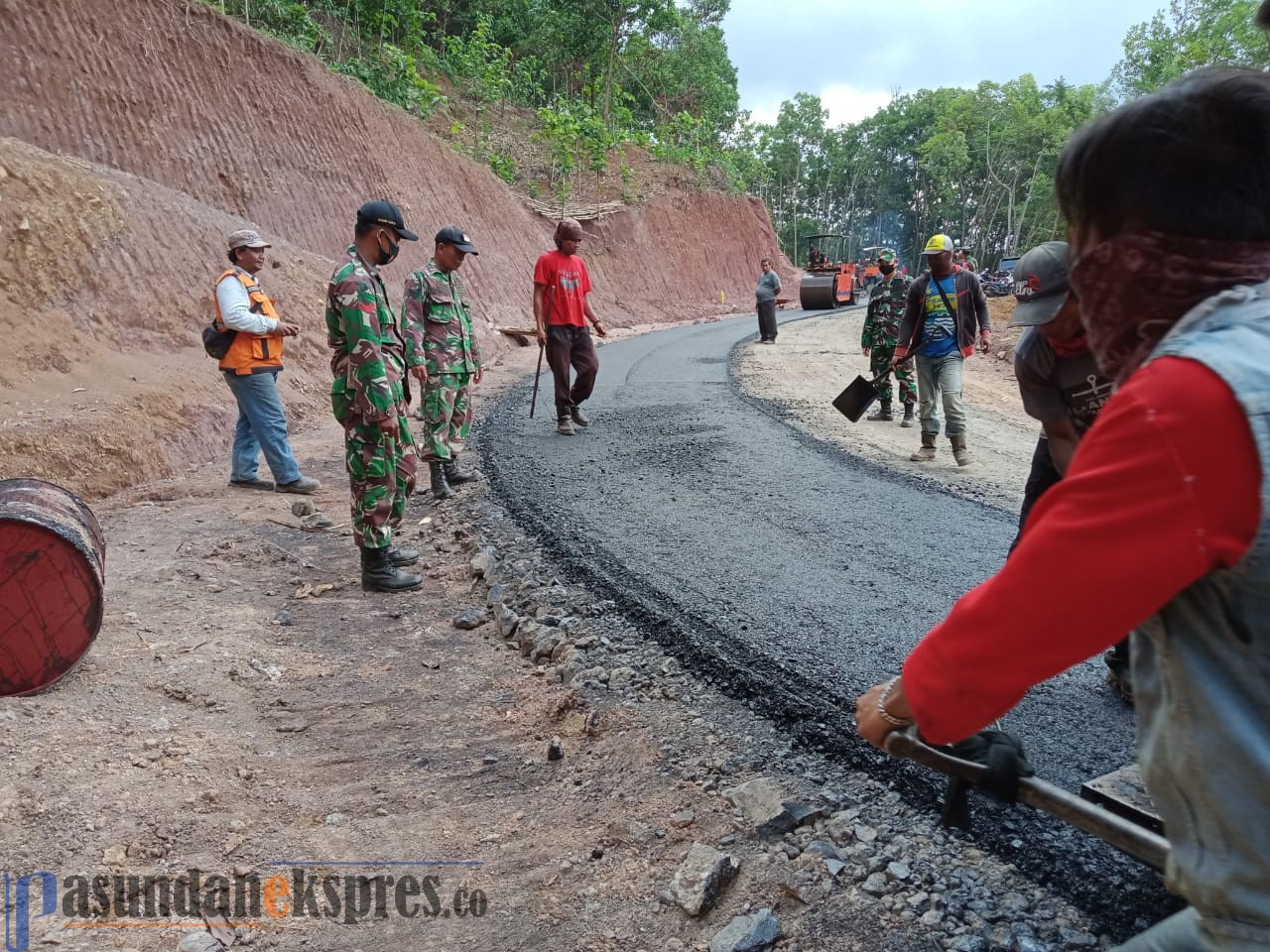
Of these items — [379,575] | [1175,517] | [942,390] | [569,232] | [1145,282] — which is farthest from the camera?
[569,232]

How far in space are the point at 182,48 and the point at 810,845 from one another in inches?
584

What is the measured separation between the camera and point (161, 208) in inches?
372

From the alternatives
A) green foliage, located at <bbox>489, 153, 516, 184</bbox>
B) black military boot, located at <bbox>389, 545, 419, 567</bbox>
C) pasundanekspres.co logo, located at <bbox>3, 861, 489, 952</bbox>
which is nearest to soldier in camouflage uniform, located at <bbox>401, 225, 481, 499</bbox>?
black military boot, located at <bbox>389, 545, 419, 567</bbox>

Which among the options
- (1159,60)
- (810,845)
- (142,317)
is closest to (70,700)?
(810,845)

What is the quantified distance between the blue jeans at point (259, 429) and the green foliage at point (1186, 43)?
27.5 metres

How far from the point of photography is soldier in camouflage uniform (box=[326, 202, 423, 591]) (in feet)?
13.6

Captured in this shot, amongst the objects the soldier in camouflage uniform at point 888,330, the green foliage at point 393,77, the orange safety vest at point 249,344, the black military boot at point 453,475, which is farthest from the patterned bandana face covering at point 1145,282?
the green foliage at point 393,77

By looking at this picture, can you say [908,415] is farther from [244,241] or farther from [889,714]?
[889,714]

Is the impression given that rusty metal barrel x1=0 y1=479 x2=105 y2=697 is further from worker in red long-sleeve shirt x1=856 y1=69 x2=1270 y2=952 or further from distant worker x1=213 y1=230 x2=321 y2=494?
worker in red long-sleeve shirt x1=856 y1=69 x2=1270 y2=952

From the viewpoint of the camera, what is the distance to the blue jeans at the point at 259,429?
5.93 m

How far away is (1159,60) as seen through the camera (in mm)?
33281

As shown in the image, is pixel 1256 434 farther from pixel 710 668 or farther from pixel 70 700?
pixel 70 700

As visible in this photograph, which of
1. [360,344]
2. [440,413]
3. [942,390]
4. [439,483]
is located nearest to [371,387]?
[360,344]

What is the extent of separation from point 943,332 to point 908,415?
1800 mm
